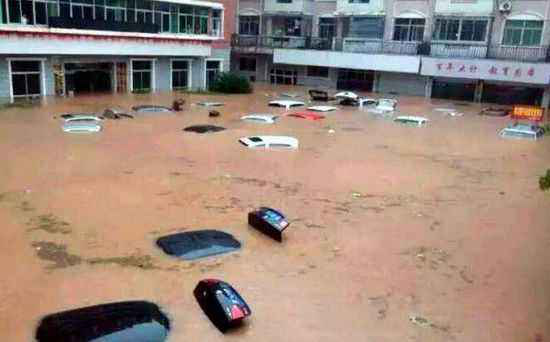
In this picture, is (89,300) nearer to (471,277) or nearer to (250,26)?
(471,277)

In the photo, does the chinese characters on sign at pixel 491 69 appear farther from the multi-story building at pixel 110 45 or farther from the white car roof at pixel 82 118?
the white car roof at pixel 82 118

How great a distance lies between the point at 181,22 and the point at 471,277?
1204 inches

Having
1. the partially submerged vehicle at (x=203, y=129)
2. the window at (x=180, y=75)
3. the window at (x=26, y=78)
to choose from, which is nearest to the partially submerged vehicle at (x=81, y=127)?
the partially submerged vehicle at (x=203, y=129)

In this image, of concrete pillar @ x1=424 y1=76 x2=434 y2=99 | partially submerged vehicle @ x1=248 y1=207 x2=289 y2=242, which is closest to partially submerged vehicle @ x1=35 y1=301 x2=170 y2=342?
partially submerged vehicle @ x1=248 y1=207 x2=289 y2=242

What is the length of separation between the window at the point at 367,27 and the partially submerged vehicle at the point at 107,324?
36.3 meters

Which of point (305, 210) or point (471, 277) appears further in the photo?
point (305, 210)

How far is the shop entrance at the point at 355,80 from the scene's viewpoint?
1690 inches

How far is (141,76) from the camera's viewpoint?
3553 cm

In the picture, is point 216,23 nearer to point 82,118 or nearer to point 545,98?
point 82,118

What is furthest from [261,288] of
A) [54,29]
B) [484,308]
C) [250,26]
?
[250,26]

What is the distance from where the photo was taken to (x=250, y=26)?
4647 cm

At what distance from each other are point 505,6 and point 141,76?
2471cm

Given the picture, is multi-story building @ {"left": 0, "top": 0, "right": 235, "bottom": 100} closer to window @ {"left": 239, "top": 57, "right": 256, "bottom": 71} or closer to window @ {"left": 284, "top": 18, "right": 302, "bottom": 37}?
window @ {"left": 284, "top": 18, "right": 302, "bottom": 37}

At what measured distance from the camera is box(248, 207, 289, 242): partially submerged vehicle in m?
11.6
